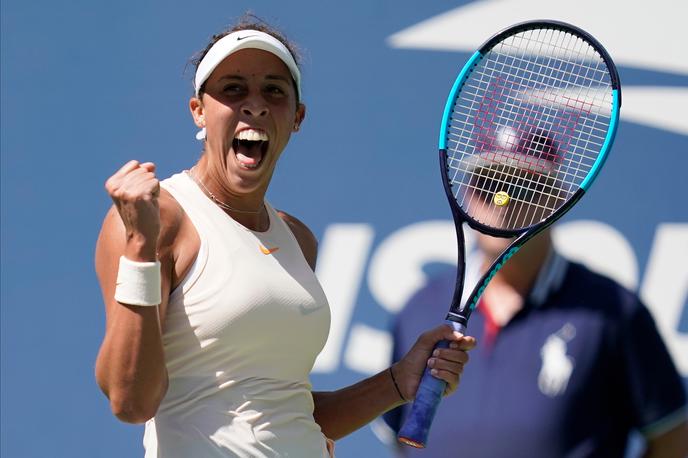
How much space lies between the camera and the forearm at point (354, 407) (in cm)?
262

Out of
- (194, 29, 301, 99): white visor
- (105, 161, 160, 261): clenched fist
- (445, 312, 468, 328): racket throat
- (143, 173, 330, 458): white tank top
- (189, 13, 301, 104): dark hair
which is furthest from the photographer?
(445, 312, 468, 328): racket throat

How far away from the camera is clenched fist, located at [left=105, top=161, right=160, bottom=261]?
6.56 feet

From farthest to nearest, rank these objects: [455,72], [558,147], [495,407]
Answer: [455,72] → [495,407] → [558,147]

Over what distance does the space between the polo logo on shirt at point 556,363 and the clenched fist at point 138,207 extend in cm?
172

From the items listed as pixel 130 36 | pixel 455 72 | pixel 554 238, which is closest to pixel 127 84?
pixel 130 36

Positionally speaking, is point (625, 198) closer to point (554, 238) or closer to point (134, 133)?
point (554, 238)

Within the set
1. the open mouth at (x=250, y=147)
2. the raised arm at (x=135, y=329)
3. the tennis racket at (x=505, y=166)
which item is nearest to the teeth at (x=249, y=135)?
the open mouth at (x=250, y=147)

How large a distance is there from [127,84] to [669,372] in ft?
A: 6.68

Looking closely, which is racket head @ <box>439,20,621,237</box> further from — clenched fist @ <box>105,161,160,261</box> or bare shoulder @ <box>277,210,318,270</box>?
clenched fist @ <box>105,161,160,261</box>

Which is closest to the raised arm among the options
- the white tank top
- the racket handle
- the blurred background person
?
the white tank top

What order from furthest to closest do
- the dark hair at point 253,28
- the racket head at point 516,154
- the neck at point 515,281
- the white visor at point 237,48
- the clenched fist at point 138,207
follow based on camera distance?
1. the neck at point 515,281
2. the racket head at point 516,154
3. the dark hair at point 253,28
4. the white visor at point 237,48
5. the clenched fist at point 138,207

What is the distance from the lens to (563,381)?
11.4 ft

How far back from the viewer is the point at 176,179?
93.4 inches

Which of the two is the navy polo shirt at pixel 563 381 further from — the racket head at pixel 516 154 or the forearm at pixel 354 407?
the forearm at pixel 354 407
